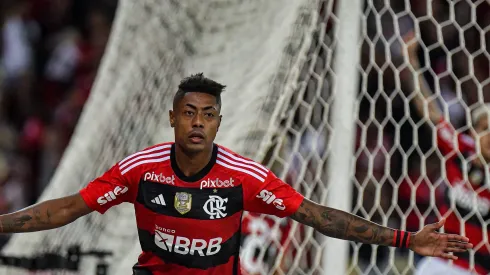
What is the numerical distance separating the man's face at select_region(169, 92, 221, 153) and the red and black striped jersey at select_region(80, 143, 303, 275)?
0.37 ft

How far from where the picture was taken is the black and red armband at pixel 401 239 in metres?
2.83

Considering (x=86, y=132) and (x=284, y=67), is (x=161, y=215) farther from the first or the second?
(x=86, y=132)

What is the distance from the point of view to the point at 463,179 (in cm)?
407

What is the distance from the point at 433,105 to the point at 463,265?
727mm

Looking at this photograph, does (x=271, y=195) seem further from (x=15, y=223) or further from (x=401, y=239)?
(x=15, y=223)

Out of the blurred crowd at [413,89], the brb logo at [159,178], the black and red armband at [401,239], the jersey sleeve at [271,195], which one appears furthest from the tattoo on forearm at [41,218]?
the blurred crowd at [413,89]

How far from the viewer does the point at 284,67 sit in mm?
3711

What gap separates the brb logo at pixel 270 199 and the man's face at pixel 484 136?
57.9 inches

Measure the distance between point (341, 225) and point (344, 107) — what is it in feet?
3.37

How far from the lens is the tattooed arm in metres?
2.81

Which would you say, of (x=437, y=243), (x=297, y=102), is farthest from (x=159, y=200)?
(x=297, y=102)

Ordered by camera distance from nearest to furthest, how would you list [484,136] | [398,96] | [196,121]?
1. [196,121]
2. [484,136]
3. [398,96]

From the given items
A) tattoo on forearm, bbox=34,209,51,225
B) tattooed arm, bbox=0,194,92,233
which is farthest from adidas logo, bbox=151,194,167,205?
tattoo on forearm, bbox=34,209,51,225

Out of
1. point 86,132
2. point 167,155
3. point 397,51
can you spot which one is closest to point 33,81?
point 86,132
